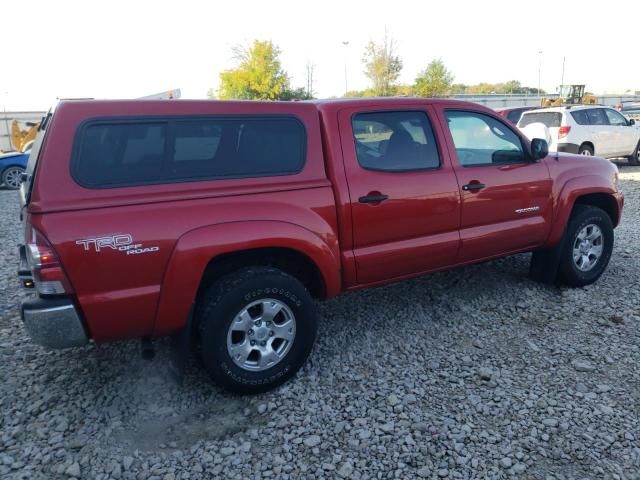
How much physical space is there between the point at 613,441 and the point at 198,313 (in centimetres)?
249

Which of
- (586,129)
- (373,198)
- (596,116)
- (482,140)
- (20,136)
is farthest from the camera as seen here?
(20,136)

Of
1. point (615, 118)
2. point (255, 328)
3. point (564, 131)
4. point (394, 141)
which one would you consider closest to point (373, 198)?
point (394, 141)

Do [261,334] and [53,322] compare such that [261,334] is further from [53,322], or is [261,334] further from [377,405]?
[53,322]

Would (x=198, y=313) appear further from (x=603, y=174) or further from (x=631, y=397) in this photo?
(x=603, y=174)

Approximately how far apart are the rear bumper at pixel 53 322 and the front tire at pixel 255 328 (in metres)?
0.69

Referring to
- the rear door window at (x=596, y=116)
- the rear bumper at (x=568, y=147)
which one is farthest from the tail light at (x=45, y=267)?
the rear door window at (x=596, y=116)

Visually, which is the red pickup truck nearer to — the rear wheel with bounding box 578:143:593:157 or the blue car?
the rear wheel with bounding box 578:143:593:157

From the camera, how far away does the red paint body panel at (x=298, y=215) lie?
264 cm

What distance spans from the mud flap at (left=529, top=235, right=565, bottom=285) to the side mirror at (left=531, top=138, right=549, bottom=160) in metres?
0.84

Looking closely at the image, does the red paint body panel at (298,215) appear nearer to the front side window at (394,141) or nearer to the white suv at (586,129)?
the front side window at (394,141)

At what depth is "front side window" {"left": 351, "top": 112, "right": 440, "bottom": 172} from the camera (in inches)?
141

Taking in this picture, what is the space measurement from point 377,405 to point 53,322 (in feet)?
6.41

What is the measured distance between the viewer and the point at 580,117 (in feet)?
39.9

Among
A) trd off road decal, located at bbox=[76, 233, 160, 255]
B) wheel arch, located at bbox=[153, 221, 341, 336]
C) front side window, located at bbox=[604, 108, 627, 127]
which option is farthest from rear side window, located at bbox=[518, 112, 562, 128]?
trd off road decal, located at bbox=[76, 233, 160, 255]
